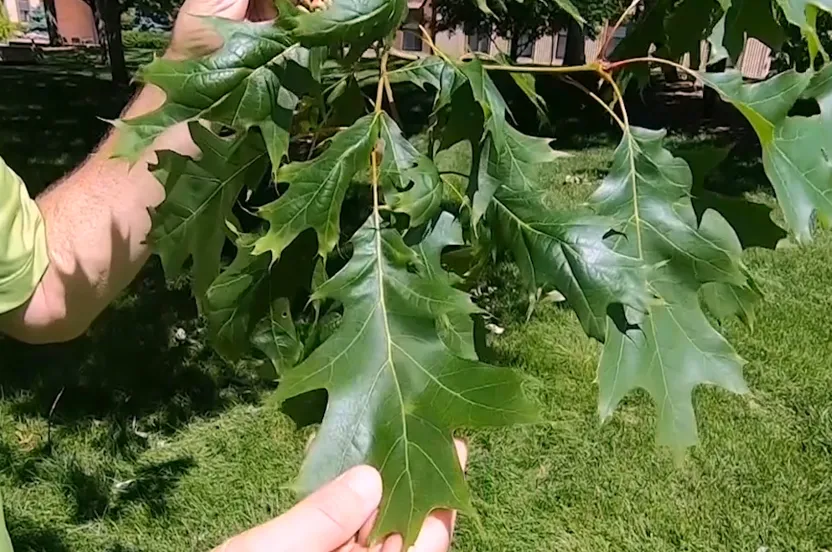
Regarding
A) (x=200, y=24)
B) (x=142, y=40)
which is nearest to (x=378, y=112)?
(x=200, y=24)

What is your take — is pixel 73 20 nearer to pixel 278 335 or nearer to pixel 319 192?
pixel 278 335

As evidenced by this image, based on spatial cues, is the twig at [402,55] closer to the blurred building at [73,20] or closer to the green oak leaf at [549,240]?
the green oak leaf at [549,240]

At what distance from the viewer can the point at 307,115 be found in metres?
1.37

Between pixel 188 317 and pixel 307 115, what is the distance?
2968mm

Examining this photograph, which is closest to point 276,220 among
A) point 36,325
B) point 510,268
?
point 36,325

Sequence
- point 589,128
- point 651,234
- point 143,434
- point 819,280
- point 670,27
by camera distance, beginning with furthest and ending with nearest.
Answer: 1. point 589,128
2. point 819,280
3. point 143,434
4. point 670,27
5. point 651,234

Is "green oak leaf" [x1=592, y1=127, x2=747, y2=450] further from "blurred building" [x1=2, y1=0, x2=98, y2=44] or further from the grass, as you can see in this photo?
"blurred building" [x1=2, y1=0, x2=98, y2=44]

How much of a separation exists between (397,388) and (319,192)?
0.82ft

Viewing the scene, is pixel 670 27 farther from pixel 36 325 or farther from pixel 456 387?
pixel 36 325

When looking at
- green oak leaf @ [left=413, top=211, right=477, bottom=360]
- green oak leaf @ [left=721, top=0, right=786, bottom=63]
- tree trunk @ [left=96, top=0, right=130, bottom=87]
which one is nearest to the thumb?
green oak leaf @ [left=413, top=211, right=477, bottom=360]

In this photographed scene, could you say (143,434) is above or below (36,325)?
below

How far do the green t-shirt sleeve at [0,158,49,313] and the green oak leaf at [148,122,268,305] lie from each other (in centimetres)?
23

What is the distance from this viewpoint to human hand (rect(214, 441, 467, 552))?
3.01 feet

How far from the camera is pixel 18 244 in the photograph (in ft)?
4.60
